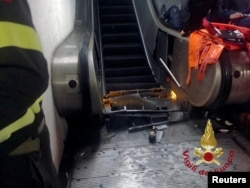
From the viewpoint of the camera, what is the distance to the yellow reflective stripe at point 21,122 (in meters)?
0.75

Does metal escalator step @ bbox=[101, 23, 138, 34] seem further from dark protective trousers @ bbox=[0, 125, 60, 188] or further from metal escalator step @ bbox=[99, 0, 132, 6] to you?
dark protective trousers @ bbox=[0, 125, 60, 188]

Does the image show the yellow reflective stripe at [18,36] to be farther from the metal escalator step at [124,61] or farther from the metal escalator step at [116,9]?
the metal escalator step at [116,9]

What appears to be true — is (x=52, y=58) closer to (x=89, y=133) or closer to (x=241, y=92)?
(x=89, y=133)

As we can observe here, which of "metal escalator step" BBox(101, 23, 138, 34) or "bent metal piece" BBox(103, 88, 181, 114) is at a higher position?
"metal escalator step" BBox(101, 23, 138, 34)

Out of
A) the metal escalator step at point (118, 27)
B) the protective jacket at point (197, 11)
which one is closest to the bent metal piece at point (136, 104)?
the protective jacket at point (197, 11)

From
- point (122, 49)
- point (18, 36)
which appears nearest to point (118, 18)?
point (122, 49)

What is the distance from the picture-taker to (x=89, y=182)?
6.71 feet

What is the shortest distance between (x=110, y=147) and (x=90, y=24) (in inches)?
65.0

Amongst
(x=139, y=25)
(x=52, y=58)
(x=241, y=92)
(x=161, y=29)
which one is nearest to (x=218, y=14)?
(x=241, y=92)

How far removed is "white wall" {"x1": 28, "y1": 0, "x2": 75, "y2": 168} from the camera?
186 centimetres

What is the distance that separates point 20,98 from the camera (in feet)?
2.52

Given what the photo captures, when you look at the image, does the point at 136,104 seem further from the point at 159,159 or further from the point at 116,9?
the point at 116,9

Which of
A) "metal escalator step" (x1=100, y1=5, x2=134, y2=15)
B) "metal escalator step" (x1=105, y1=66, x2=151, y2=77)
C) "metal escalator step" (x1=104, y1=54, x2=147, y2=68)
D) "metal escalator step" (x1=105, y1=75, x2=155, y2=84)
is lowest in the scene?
"metal escalator step" (x1=105, y1=75, x2=155, y2=84)

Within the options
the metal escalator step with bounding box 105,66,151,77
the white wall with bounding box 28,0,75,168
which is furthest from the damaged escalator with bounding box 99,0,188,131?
the white wall with bounding box 28,0,75,168
